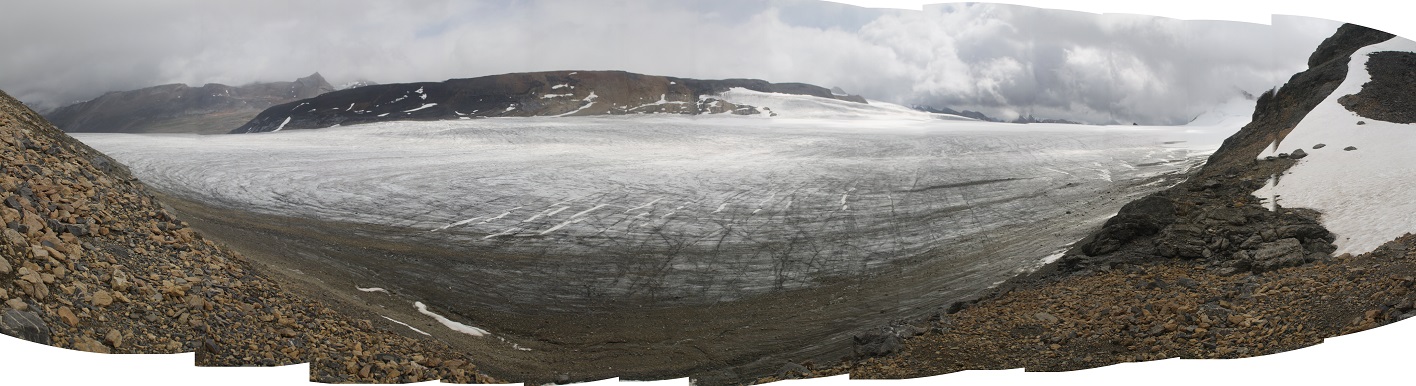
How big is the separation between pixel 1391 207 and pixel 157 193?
4001 mm

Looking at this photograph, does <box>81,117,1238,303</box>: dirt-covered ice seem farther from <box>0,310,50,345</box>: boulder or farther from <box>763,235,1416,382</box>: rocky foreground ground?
<box>0,310,50,345</box>: boulder

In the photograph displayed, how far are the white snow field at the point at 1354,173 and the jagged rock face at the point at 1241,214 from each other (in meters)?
0.04

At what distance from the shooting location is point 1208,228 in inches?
107

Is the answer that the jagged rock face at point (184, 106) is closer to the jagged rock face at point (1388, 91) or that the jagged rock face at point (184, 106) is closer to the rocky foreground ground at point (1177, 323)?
the rocky foreground ground at point (1177, 323)

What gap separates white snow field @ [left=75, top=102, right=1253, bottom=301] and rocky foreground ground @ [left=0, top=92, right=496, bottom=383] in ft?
1.66

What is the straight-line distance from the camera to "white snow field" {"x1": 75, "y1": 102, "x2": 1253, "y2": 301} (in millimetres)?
2871

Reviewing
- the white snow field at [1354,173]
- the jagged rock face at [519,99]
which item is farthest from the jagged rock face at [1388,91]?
the jagged rock face at [519,99]

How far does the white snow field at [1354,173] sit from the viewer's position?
2.45 metres

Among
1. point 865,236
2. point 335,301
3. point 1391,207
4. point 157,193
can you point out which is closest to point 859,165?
point 865,236

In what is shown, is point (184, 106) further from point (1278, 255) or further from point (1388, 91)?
point (1388, 91)

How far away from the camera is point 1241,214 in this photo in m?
2.77

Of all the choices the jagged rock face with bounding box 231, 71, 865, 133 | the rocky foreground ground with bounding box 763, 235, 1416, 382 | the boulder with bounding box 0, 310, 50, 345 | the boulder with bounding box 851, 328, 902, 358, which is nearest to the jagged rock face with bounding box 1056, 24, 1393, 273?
the rocky foreground ground with bounding box 763, 235, 1416, 382

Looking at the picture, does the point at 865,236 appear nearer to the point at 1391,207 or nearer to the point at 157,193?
the point at 1391,207

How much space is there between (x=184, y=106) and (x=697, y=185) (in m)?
2.13
